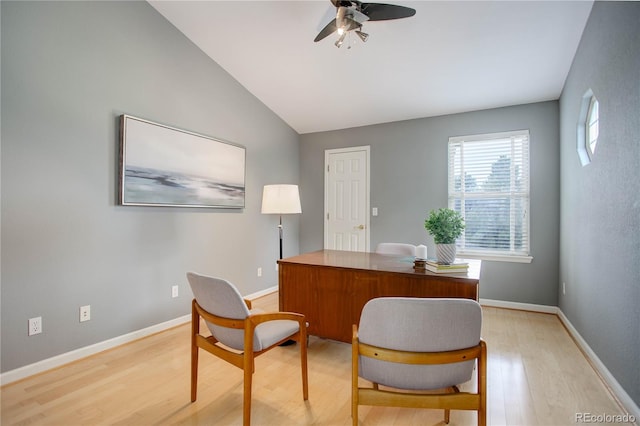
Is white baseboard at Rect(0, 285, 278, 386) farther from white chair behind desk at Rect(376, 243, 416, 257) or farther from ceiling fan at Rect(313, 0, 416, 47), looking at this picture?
ceiling fan at Rect(313, 0, 416, 47)

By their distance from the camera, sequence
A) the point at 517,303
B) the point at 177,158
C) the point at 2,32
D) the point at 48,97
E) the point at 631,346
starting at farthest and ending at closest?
the point at 517,303
the point at 177,158
the point at 48,97
the point at 2,32
the point at 631,346

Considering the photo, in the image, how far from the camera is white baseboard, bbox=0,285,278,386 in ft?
6.89

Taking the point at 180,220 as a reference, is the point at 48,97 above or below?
above

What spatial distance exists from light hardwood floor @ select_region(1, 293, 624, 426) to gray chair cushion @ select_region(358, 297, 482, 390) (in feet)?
2.00

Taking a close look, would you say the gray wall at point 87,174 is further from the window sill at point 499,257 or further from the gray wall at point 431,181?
the window sill at point 499,257

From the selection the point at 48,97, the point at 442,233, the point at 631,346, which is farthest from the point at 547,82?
the point at 48,97

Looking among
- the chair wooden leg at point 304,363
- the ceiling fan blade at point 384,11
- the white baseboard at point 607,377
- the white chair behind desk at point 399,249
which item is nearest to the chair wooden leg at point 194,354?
the chair wooden leg at point 304,363

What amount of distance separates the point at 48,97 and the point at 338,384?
2861mm

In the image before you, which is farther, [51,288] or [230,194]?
[230,194]

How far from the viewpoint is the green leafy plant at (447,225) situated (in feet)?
6.78

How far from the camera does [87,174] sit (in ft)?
8.19

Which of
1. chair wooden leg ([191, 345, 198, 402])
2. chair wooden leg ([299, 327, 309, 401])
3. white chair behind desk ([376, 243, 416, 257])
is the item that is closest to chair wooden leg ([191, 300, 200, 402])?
chair wooden leg ([191, 345, 198, 402])

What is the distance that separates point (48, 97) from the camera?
2.27 metres

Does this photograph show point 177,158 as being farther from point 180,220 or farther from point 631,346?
point 631,346
